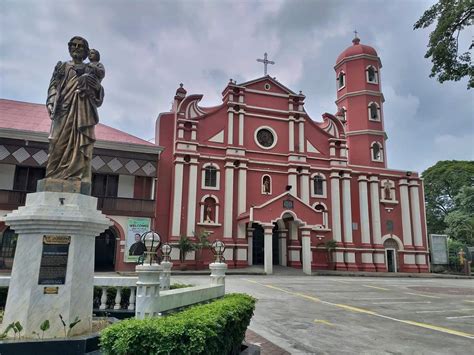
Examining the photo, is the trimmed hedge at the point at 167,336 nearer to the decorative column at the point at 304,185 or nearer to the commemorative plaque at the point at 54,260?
the commemorative plaque at the point at 54,260

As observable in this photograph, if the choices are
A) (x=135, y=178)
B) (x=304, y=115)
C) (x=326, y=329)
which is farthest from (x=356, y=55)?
(x=326, y=329)

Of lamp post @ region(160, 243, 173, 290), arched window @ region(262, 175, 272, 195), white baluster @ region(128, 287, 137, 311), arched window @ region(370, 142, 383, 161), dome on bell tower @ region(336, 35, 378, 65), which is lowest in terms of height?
white baluster @ region(128, 287, 137, 311)

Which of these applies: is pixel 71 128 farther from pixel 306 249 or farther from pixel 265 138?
pixel 265 138

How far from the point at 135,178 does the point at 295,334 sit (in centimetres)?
1900

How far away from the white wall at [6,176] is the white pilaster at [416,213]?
28.9m

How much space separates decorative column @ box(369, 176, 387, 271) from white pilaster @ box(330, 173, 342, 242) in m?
3.18

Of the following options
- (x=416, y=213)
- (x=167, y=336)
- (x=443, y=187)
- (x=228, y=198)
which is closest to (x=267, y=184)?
(x=228, y=198)

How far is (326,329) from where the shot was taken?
7.82 meters

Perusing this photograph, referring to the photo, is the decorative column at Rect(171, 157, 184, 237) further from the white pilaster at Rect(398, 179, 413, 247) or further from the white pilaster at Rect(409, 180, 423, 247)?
the white pilaster at Rect(409, 180, 423, 247)

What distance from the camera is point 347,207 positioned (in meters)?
28.6

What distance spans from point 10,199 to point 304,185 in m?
19.1

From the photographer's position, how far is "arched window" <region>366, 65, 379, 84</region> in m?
32.6

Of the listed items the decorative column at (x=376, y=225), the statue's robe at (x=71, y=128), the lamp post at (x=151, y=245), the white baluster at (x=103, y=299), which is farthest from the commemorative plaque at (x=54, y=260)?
the decorative column at (x=376, y=225)

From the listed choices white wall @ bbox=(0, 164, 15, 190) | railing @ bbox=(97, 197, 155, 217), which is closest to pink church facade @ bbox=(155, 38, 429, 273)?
railing @ bbox=(97, 197, 155, 217)
